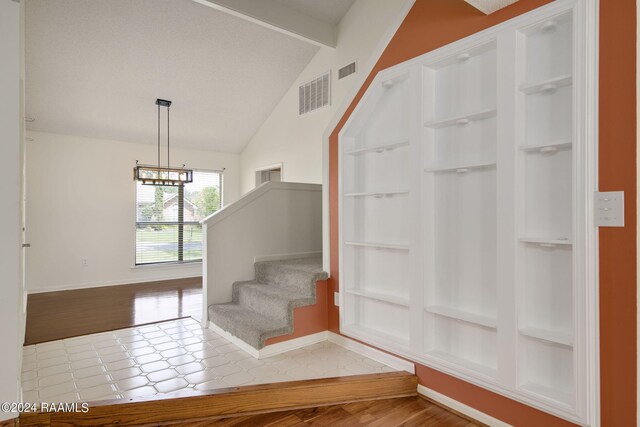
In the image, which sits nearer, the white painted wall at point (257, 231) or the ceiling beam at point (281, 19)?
the white painted wall at point (257, 231)

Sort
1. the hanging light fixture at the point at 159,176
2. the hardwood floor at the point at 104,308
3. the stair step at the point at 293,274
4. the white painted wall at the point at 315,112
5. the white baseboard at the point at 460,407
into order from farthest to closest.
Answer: the hanging light fixture at the point at 159,176 < the white painted wall at the point at 315,112 < the hardwood floor at the point at 104,308 < the stair step at the point at 293,274 < the white baseboard at the point at 460,407

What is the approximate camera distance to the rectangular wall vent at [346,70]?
193 inches

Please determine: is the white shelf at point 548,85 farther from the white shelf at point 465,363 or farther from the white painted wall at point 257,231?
the white painted wall at point 257,231

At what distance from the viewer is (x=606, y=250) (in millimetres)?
1689

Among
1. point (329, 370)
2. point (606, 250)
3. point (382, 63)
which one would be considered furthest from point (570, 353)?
point (382, 63)

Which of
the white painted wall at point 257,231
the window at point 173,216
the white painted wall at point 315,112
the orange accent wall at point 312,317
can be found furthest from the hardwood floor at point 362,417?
the window at point 173,216

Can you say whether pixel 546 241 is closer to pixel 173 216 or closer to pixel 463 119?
pixel 463 119

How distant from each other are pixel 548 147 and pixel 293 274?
238cm

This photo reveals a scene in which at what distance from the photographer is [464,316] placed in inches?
88.0

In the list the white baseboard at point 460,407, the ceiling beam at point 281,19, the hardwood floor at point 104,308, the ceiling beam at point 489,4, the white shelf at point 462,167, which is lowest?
the white baseboard at point 460,407

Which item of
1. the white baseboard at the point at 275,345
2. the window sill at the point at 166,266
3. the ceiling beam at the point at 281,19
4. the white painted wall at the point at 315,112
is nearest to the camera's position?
the white baseboard at the point at 275,345

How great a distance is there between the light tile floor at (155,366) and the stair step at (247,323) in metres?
0.13

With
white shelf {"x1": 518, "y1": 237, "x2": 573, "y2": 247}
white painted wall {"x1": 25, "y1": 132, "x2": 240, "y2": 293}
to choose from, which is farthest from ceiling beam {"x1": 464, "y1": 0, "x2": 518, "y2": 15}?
white painted wall {"x1": 25, "y1": 132, "x2": 240, "y2": 293}

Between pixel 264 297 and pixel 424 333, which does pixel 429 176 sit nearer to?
pixel 424 333
